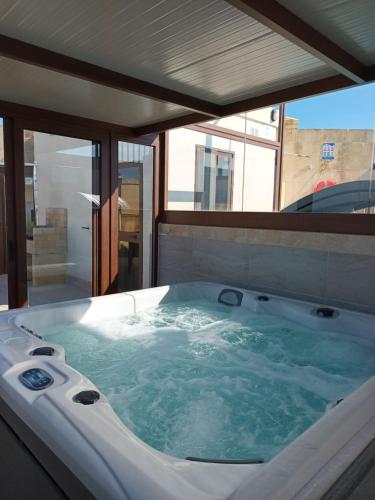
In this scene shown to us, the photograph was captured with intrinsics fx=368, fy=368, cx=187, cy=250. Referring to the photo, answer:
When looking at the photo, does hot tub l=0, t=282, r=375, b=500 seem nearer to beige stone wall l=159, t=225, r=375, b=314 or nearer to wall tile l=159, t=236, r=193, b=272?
beige stone wall l=159, t=225, r=375, b=314

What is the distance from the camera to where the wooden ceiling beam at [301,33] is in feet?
5.03

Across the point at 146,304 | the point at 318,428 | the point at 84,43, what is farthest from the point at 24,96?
the point at 318,428

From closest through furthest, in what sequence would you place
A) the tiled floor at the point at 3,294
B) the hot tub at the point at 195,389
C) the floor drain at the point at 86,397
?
the hot tub at the point at 195,389 < the floor drain at the point at 86,397 < the tiled floor at the point at 3,294

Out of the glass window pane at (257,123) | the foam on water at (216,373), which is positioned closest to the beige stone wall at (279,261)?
the foam on water at (216,373)

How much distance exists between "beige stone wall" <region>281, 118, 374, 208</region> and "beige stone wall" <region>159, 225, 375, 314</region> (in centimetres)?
62

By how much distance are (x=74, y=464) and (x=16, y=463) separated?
342 mm

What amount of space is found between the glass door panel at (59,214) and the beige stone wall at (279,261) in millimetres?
911

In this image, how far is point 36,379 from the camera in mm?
1382

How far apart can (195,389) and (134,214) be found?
8.60 ft

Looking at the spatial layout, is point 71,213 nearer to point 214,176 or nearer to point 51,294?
point 51,294

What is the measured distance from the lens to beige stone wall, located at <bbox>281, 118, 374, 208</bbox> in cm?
328

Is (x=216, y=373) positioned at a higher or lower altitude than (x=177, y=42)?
lower

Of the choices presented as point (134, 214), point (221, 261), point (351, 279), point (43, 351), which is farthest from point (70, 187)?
point (351, 279)

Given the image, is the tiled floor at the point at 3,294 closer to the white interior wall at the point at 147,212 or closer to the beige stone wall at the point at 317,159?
the white interior wall at the point at 147,212
